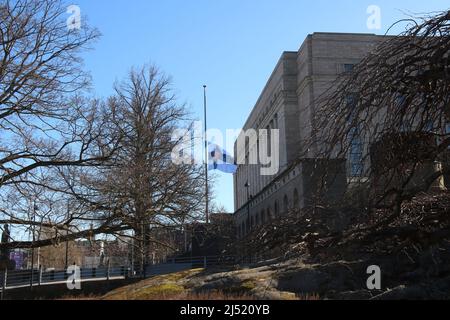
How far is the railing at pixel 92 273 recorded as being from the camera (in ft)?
114

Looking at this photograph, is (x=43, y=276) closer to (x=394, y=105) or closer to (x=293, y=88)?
(x=394, y=105)

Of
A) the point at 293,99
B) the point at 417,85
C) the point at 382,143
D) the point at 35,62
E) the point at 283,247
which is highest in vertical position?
the point at 293,99

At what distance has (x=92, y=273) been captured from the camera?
137 ft

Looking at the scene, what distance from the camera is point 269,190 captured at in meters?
71.5

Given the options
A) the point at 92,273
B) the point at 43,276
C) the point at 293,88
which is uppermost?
the point at 293,88

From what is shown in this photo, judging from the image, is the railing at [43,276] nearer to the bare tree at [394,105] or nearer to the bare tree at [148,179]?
the bare tree at [148,179]

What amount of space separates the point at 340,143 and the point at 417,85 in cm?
138

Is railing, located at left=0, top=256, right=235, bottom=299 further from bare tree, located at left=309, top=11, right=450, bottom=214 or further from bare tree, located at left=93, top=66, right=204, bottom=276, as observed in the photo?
bare tree, located at left=309, top=11, right=450, bottom=214

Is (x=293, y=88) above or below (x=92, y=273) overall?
above

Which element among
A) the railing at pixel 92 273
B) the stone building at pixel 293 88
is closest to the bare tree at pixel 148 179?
the railing at pixel 92 273

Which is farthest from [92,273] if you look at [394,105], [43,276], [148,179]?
[394,105]

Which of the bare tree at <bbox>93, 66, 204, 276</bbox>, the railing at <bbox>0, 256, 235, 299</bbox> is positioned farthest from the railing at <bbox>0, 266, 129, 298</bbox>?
the bare tree at <bbox>93, 66, 204, 276</bbox>
